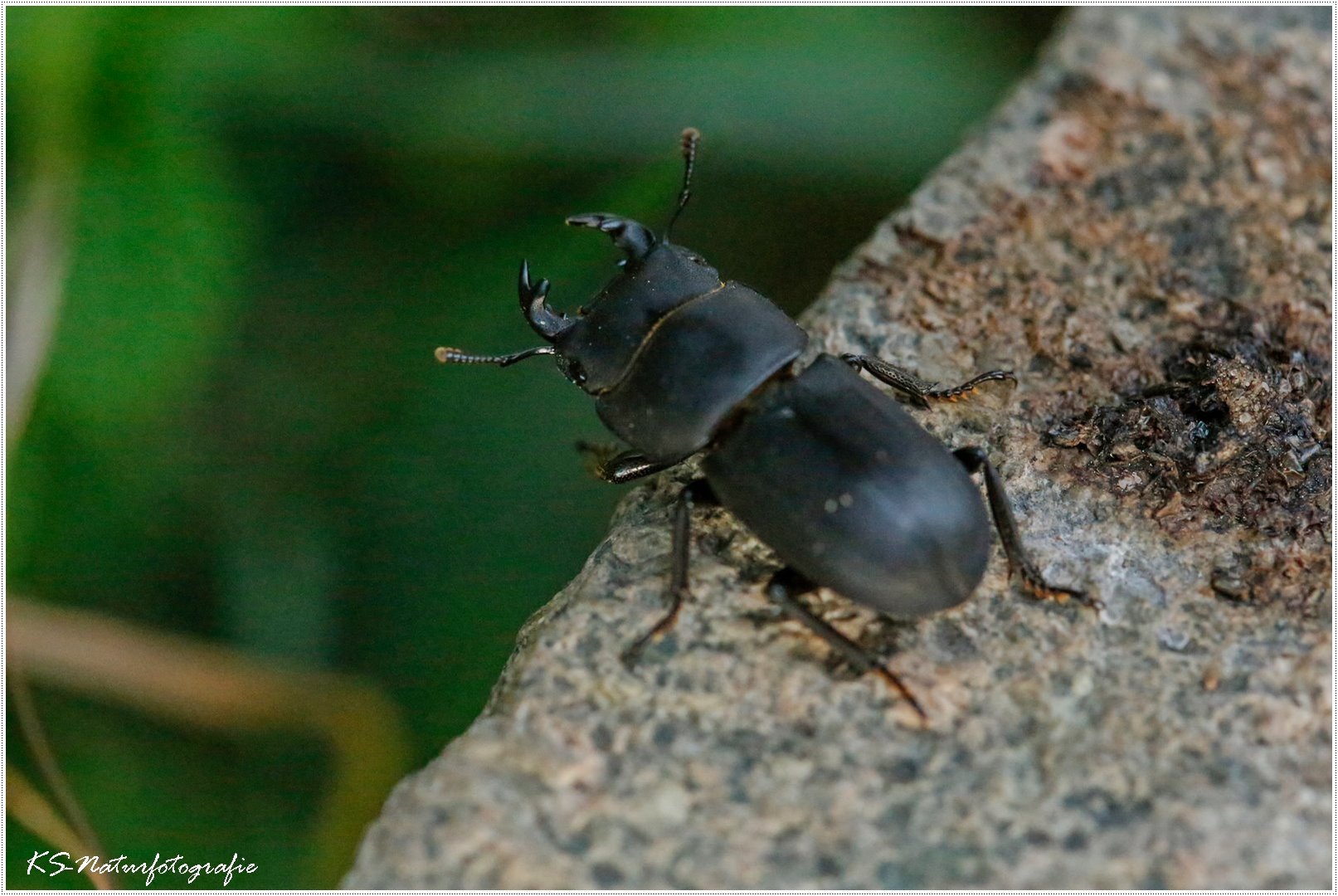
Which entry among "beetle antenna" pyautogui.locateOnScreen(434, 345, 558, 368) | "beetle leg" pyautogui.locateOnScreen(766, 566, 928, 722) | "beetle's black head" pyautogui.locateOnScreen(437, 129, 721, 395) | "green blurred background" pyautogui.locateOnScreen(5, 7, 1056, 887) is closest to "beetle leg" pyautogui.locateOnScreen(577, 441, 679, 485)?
"beetle's black head" pyautogui.locateOnScreen(437, 129, 721, 395)

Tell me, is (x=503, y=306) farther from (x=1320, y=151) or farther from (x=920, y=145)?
(x=1320, y=151)

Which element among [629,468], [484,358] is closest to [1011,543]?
[629,468]

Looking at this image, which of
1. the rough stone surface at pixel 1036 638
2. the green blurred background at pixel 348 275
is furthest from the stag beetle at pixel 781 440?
the green blurred background at pixel 348 275

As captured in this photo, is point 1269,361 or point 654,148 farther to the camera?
point 654,148

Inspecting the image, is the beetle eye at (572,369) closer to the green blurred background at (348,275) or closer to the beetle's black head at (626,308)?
the beetle's black head at (626,308)

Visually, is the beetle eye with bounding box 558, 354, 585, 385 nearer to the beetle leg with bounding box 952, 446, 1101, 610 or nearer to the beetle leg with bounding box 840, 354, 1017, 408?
the beetle leg with bounding box 840, 354, 1017, 408

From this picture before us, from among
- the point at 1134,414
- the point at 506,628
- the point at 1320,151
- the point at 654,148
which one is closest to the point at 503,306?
the point at 654,148

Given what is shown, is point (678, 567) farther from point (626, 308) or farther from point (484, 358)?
point (484, 358)
